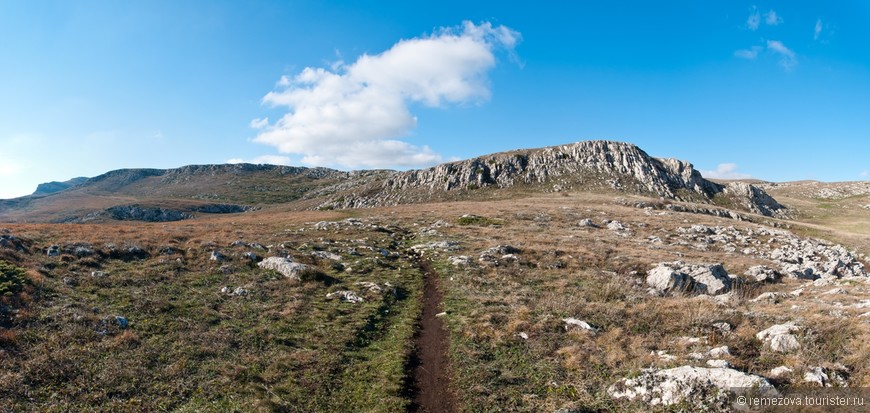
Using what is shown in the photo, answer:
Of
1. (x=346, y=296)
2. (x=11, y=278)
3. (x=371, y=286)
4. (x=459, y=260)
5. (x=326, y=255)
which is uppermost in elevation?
(x=11, y=278)

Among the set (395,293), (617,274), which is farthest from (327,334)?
(617,274)

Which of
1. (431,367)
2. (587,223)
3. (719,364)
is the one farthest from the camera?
(587,223)

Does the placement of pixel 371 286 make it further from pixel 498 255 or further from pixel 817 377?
pixel 817 377

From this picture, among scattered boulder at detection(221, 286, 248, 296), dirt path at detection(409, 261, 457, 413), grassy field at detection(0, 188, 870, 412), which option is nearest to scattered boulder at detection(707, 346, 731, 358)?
grassy field at detection(0, 188, 870, 412)

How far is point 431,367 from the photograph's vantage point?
1411 cm

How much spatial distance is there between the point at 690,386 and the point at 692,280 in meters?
15.1

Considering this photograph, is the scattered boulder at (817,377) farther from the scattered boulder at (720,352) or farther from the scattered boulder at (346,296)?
the scattered boulder at (346,296)

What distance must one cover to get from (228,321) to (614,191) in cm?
10516

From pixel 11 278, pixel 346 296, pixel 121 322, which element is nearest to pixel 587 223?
pixel 346 296

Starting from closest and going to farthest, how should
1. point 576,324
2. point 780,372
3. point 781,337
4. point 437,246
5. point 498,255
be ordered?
1. point 780,372
2. point 781,337
3. point 576,324
4. point 498,255
5. point 437,246

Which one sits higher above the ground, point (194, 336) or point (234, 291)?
point (234, 291)

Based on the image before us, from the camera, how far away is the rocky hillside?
10925cm

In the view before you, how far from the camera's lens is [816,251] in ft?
118

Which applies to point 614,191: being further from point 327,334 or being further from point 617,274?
point 327,334
